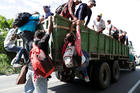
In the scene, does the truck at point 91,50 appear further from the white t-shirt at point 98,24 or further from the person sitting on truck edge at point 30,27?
the white t-shirt at point 98,24

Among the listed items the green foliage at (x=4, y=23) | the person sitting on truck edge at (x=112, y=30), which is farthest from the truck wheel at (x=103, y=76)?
the green foliage at (x=4, y=23)

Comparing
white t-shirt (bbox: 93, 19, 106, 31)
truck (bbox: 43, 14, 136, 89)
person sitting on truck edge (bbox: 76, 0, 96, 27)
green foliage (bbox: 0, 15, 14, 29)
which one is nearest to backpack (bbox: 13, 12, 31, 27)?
truck (bbox: 43, 14, 136, 89)

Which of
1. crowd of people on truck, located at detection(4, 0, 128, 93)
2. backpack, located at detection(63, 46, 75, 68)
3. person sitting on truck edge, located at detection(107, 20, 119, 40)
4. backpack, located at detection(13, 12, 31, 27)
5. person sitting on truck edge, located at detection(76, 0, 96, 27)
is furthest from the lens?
person sitting on truck edge, located at detection(107, 20, 119, 40)

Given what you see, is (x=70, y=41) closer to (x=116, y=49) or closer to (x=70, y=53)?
(x=70, y=53)

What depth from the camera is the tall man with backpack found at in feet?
9.81

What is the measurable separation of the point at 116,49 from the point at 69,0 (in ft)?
11.9

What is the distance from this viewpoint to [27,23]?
311 cm

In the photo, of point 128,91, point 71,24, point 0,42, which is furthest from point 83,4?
point 0,42

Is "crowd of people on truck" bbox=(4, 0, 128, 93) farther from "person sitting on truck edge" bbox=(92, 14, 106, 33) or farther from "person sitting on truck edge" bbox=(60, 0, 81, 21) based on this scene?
"person sitting on truck edge" bbox=(92, 14, 106, 33)

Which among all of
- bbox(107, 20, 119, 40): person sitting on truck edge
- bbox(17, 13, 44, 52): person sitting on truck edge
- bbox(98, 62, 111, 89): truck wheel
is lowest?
bbox(98, 62, 111, 89): truck wheel

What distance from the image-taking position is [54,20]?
9.87 feet

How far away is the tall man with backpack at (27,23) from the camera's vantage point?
299cm

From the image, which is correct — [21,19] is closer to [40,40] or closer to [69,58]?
[40,40]

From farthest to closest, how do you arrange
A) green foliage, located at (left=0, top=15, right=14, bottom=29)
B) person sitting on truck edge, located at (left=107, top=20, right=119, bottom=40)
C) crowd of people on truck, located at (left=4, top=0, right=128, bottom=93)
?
green foliage, located at (left=0, top=15, right=14, bottom=29)
person sitting on truck edge, located at (left=107, top=20, right=119, bottom=40)
crowd of people on truck, located at (left=4, top=0, right=128, bottom=93)
